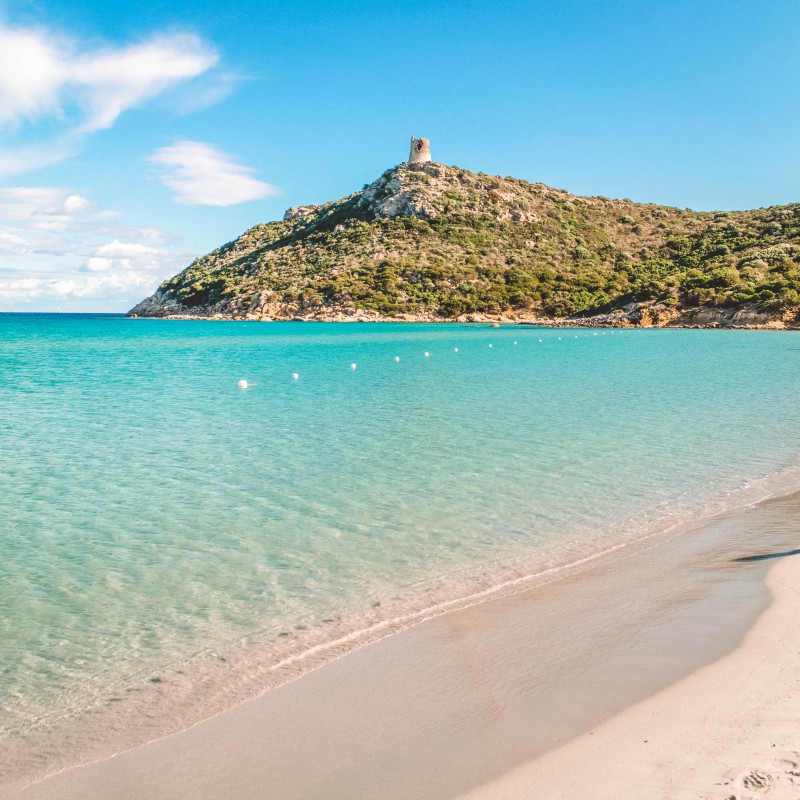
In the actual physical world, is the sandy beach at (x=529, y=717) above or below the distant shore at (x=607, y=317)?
below

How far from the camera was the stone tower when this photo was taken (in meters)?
117

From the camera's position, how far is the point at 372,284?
291ft

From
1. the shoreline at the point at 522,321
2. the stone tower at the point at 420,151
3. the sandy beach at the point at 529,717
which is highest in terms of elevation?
the stone tower at the point at 420,151

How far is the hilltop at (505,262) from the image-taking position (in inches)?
2798

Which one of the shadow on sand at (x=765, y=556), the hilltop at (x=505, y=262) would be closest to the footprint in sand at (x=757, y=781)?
the shadow on sand at (x=765, y=556)

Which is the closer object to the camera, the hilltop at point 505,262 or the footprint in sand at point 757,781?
the footprint in sand at point 757,781

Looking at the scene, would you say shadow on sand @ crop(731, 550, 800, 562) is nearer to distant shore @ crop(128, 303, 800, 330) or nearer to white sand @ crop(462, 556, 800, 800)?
white sand @ crop(462, 556, 800, 800)

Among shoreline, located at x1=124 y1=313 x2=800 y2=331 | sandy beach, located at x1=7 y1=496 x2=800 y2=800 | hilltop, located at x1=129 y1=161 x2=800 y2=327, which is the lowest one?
sandy beach, located at x1=7 y1=496 x2=800 y2=800

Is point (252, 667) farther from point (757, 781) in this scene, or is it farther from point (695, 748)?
point (757, 781)

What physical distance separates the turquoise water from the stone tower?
10371cm

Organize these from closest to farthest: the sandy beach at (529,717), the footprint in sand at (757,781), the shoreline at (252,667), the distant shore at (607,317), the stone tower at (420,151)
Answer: the footprint in sand at (757,781)
the sandy beach at (529,717)
the shoreline at (252,667)
the distant shore at (607,317)
the stone tower at (420,151)

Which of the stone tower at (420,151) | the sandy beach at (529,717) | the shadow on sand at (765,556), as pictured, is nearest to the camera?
the sandy beach at (529,717)

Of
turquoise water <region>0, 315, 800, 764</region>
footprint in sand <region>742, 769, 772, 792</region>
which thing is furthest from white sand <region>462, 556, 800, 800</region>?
turquoise water <region>0, 315, 800, 764</region>

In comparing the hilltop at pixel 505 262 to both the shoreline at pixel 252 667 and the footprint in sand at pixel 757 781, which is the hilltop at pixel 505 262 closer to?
the shoreline at pixel 252 667
